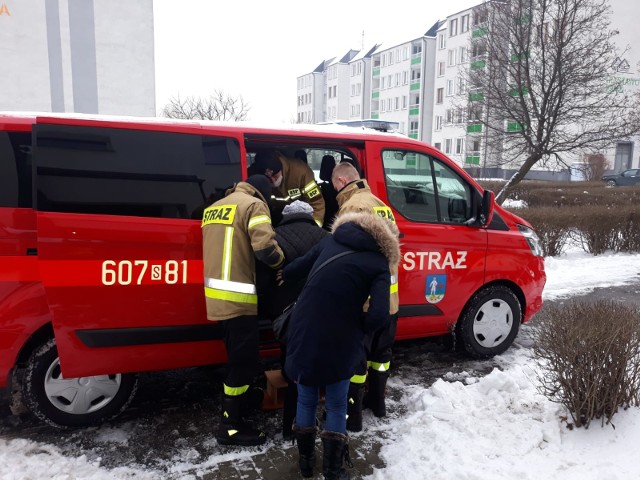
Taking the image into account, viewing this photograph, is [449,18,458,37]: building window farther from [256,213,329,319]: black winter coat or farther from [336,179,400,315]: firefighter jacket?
[256,213,329,319]: black winter coat

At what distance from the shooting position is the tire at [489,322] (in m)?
5.07

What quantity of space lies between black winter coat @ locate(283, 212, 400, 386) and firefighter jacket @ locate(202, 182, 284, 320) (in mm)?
539

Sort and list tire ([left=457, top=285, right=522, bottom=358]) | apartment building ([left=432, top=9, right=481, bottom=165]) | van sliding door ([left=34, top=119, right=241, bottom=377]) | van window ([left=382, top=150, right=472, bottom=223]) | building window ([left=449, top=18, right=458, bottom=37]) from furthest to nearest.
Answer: building window ([left=449, top=18, right=458, bottom=37])
apartment building ([left=432, top=9, right=481, bottom=165])
tire ([left=457, top=285, right=522, bottom=358])
van window ([left=382, top=150, right=472, bottom=223])
van sliding door ([left=34, top=119, right=241, bottom=377])

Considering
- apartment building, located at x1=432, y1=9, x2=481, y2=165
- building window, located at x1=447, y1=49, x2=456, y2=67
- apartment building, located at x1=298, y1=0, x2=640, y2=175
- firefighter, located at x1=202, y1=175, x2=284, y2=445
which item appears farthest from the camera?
building window, located at x1=447, y1=49, x2=456, y2=67

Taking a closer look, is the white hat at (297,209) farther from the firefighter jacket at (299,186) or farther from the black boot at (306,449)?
the black boot at (306,449)

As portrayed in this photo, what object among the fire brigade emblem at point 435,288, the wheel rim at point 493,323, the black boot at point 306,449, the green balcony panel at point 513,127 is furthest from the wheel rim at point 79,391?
the green balcony panel at point 513,127

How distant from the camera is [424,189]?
4.82 m

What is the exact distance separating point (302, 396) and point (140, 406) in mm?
1677

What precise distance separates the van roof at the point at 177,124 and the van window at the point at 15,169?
3.8 inches

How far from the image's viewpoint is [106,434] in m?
3.69

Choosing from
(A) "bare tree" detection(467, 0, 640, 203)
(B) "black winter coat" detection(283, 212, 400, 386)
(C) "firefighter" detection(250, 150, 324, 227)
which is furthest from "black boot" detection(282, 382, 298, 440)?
(A) "bare tree" detection(467, 0, 640, 203)

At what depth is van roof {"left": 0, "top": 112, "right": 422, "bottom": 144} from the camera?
3436mm

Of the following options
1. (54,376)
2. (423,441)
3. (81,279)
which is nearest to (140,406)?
(54,376)

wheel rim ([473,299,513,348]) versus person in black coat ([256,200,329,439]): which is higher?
person in black coat ([256,200,329,439])
